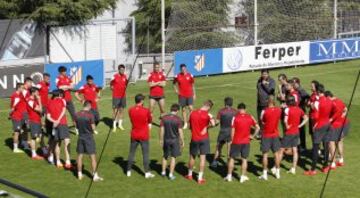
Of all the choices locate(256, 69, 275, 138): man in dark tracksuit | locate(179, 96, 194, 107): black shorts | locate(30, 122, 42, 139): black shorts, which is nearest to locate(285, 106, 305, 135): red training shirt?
locate(256, 69, 275, 138): man in dark tracksuit

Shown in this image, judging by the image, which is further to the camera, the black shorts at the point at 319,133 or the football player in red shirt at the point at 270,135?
the black shorts at the point at 319,133

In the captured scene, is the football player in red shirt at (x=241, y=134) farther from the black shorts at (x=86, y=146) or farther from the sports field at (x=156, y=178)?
the black shorts at (x=86, y=146)

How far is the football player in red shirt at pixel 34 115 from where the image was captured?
1744cm

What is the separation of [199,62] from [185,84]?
11.2m

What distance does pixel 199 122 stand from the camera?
15.2 m

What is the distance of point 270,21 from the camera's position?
38.2 m

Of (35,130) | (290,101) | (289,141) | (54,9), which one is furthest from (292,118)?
(54,9)

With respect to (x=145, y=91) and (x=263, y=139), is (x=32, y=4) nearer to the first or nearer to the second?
(x=145, y=91)

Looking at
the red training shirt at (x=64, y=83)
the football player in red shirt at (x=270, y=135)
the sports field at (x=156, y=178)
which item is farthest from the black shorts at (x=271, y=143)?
the red training shirt at (x=64, y=83)

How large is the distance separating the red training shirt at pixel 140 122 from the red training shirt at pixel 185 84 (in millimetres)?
5051

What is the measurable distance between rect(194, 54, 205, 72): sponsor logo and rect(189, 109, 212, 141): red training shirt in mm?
16446

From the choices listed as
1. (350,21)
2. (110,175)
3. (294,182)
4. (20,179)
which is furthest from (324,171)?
(350,21)

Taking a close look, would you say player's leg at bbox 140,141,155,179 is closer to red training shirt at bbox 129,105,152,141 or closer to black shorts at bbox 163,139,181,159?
red training shirt at bbox 129,105,152,141

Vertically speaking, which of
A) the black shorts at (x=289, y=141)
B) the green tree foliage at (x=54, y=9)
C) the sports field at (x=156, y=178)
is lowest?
the sports field at (x=156, y=178)
